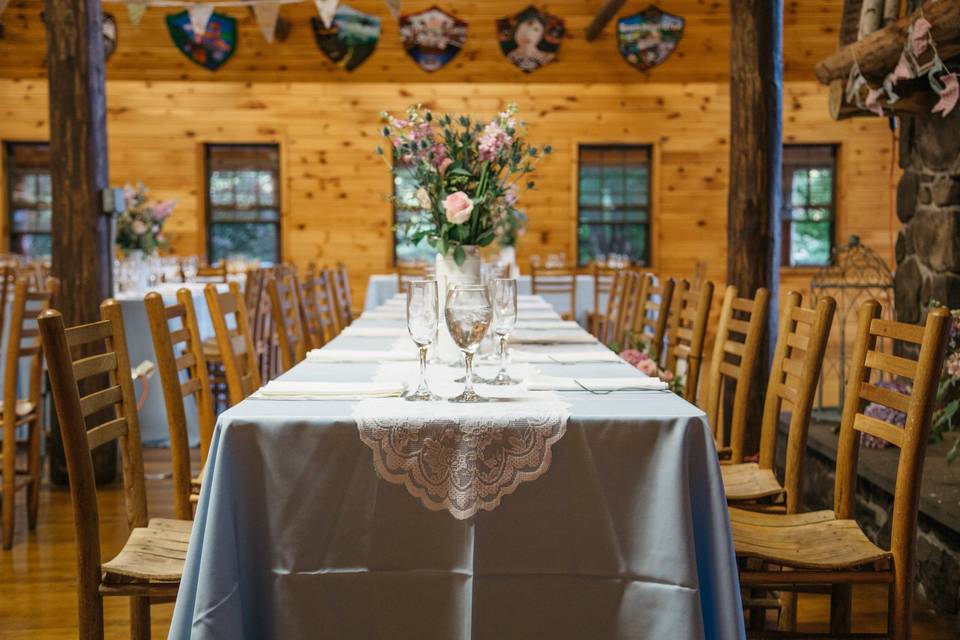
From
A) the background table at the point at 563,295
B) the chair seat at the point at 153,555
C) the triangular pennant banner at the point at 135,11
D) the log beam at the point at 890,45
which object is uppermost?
the triangular pennant banner at the point at 135,11

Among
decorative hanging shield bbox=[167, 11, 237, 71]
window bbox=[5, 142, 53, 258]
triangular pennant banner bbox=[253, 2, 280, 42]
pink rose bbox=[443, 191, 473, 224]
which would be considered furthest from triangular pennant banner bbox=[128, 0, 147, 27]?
pink rose bbox=[443, 191, 473, 224]

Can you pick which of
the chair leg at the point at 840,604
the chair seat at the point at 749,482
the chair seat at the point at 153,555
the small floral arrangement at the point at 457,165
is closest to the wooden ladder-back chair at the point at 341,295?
the small floral arrangement at the point at 457,165

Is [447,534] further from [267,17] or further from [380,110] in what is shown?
[380,110]

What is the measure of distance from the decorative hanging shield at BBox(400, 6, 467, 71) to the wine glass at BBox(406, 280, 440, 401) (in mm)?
7749

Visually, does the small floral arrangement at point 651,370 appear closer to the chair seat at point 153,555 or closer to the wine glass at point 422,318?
the wine glass at point 422,318

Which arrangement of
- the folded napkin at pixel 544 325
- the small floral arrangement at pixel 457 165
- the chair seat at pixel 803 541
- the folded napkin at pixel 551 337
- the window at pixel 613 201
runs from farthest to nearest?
the window at pixel 613 201 → the folded napkin at pixel 544 325 → the folded napkin at pixel 551 337 → the small floral arrangement at pixel 457 165 → the chair seat at pixel 803 541

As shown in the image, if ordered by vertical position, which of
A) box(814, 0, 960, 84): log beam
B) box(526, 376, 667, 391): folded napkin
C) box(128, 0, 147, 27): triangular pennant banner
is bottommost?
box(526, 376, 667, 391): folded napkin

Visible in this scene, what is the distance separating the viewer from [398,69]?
9344 mm

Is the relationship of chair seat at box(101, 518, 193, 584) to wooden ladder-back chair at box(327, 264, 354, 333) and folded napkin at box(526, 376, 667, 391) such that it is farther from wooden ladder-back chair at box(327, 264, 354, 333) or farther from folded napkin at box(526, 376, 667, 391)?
wooden ladder-back chair at box(327, 264, 354, 333)

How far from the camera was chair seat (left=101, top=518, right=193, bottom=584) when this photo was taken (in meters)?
1.87

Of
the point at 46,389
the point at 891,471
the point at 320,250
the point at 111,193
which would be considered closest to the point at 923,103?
the point at 891,471

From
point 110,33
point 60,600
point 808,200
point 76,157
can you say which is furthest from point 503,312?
point 110,33

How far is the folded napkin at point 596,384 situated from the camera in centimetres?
200

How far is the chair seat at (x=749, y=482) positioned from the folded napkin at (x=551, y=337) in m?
0.63
